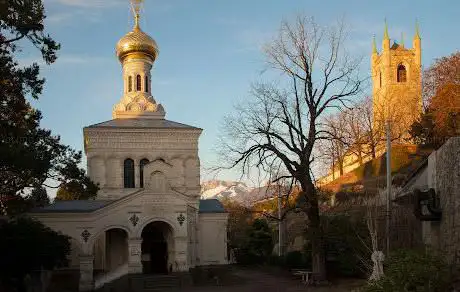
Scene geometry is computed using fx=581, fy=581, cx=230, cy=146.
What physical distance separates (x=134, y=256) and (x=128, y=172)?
8.52 m

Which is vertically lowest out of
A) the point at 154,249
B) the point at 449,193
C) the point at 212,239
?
the point at 154,249

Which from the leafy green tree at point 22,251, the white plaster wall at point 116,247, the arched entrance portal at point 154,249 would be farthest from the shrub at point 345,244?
the leafy green tree at point 22,251

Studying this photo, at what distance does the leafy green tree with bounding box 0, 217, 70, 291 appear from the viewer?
72.2 ft

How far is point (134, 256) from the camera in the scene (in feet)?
91.3

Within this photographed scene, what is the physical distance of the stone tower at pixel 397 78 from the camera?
190 ft

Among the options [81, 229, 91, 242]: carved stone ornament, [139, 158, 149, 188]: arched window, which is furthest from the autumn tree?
[81, 229, 91, 242]: carved stone ornament

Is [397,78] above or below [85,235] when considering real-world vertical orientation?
above

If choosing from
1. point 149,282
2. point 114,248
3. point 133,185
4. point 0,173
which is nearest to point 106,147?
point 133,185

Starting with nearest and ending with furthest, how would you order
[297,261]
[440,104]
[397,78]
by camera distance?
[297,261] → [440,104] → [397,78]

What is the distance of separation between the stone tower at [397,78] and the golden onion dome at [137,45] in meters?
26.1

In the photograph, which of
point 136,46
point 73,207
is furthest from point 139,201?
point 136,46

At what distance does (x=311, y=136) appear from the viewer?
964 inches

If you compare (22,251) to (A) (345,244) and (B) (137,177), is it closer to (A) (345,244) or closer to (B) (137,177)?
(B) (137,177)

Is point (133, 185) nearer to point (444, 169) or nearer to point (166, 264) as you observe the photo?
point (166, 264)
